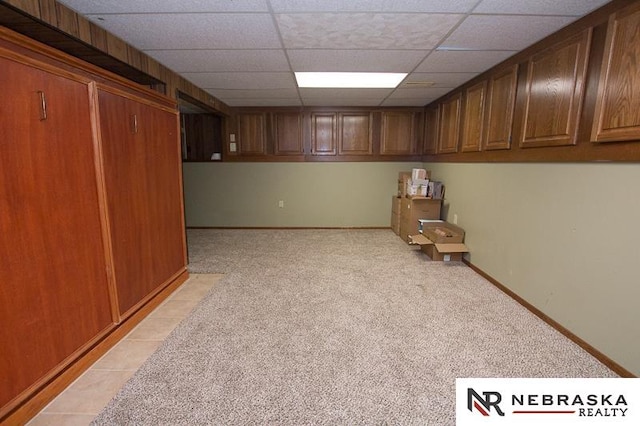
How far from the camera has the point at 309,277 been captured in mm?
3287

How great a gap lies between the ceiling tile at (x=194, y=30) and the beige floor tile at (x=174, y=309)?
218 cm

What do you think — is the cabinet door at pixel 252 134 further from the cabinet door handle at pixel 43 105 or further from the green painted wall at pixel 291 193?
the cabinet door handle at pixel 43 105

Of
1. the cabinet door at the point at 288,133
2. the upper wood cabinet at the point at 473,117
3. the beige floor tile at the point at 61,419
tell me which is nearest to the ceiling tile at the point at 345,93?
the cabinet door at the point at 288,133

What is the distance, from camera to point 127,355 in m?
1.96

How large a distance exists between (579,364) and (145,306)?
3.07 metres

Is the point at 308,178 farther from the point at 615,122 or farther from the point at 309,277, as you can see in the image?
the point at 615,122

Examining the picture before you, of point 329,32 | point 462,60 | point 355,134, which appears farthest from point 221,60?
point 355,134

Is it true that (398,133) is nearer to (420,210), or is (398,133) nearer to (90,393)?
(420,210)

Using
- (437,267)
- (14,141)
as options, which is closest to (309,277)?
(437,267)

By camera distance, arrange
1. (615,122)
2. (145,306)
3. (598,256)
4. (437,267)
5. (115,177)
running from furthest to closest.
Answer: (437,267), (145,306), (115,177), (598,256), (615,122)

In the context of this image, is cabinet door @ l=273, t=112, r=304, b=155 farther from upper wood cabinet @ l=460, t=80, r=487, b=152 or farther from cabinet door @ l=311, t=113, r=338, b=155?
upper wood cabinet @ l=460, t=80, r=487, b=152

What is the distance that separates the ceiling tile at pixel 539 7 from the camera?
5.88ft

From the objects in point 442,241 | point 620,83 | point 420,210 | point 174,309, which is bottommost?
point 174,309

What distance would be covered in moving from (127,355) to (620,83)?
3.43 meters
